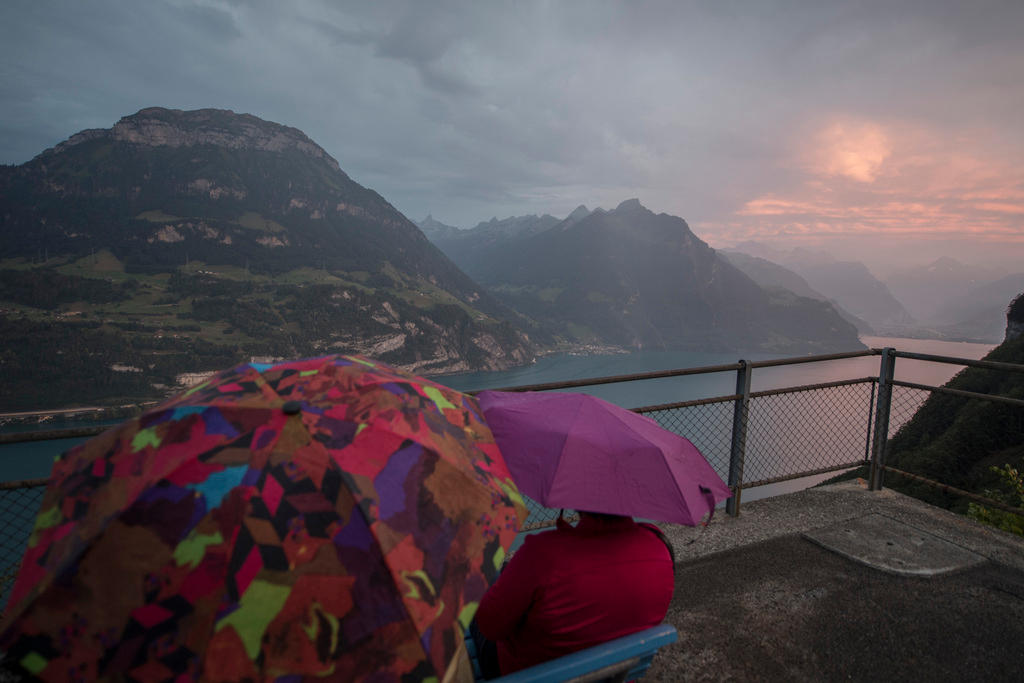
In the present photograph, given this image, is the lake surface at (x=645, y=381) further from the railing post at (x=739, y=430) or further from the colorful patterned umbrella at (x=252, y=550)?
the colorful patterned umbrella at (x=252, y=550)

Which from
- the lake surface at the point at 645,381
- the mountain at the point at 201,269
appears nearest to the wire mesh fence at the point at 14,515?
the lake surface at the point at 645,381

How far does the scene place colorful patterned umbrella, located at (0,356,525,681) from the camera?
3.03 ft

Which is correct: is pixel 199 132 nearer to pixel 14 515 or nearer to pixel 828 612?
pixel 14 515

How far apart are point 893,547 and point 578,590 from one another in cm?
339

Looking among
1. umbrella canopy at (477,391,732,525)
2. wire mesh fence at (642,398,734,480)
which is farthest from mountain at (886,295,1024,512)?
umbrella canopy at (477,391,732,525)

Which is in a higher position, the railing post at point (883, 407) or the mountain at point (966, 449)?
the railing post at point (883, 407)

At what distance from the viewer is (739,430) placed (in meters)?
4.28

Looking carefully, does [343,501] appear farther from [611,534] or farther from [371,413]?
[611,534]

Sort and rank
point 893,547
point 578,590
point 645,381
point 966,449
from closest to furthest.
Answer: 1. point 578,590
2. point 893,547
3. point 966,449
4. point 645,381

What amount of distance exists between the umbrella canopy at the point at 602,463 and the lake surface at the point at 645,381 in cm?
708

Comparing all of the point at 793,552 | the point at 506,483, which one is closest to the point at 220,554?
the point at 506,483

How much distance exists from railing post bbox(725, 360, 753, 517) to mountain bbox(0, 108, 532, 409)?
83260 mm

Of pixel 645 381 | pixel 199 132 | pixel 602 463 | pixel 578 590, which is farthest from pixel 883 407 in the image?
pixel 199 132

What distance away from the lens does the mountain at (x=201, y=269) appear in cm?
7831
